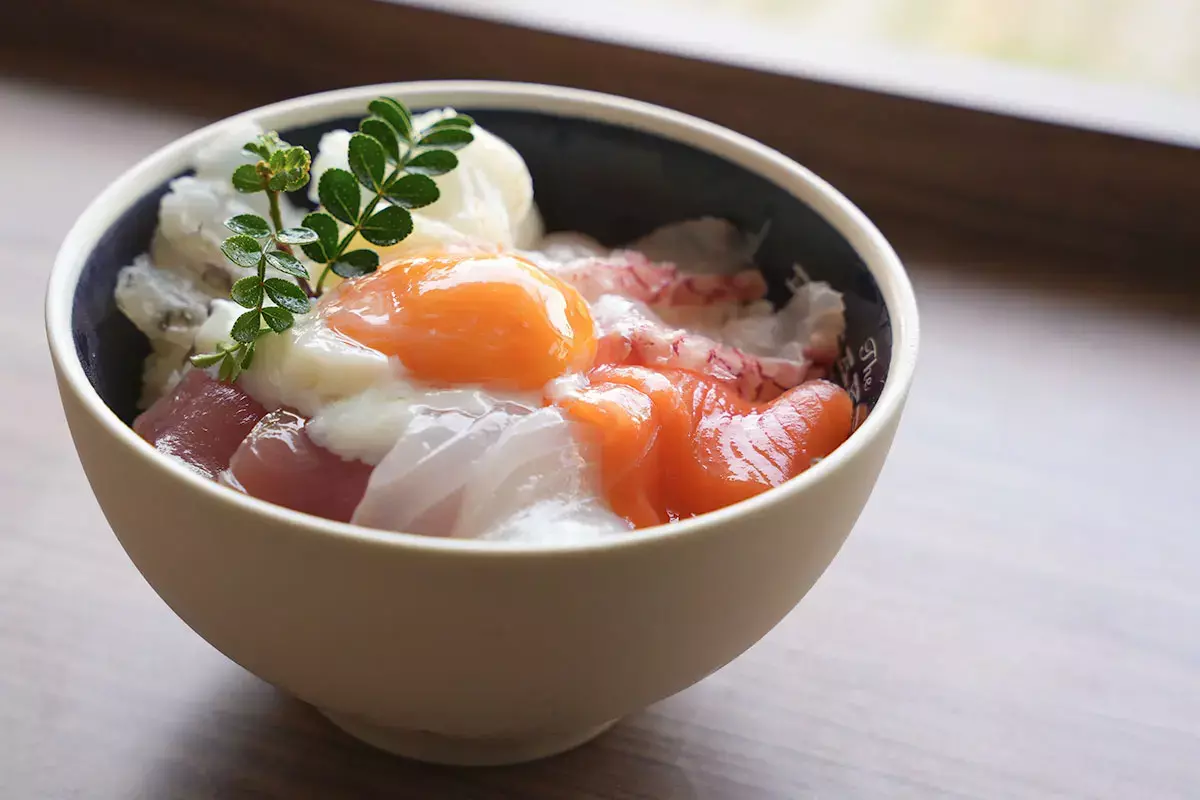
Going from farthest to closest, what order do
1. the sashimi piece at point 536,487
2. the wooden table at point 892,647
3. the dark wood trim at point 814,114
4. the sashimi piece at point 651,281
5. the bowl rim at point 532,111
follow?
the dark wood trim at point 814,114
the sashimi piece at point 651,281
the wooden table at point 892,647
the sashimi piece at point 536,487
the bowl rim at point 532,111

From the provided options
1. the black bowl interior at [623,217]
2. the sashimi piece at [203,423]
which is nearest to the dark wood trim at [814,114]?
the black bowl interior at [623,217]

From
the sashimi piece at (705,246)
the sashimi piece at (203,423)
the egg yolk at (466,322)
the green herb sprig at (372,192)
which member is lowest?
the sashimi piece at (203,423)

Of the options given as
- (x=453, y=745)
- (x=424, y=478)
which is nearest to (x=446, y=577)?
(x=424, y=478)

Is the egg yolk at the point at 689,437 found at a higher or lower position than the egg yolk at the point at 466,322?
lower

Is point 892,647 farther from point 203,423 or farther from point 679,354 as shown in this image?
point 203,423

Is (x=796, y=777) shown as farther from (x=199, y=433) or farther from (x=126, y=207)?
(x=126, y=207)

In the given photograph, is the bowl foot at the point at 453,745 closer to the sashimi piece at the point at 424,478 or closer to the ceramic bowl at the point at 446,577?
the ceramic bowl at the point at 446,577
